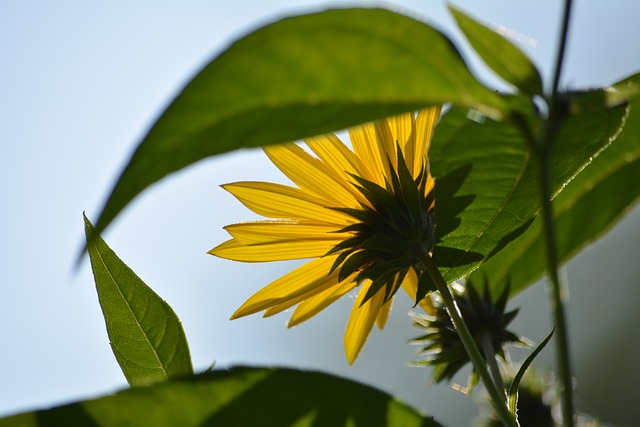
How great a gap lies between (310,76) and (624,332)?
582cm

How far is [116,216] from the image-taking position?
0.42m

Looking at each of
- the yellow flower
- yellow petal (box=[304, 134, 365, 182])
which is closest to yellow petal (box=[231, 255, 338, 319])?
the yellow flower

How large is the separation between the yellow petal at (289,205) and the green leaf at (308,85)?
0.46 meters

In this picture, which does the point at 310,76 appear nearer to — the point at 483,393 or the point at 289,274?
the point at 289,274

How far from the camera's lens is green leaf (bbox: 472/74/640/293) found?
0.78 m

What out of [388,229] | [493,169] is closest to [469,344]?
[493,169]

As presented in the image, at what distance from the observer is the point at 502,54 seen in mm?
490

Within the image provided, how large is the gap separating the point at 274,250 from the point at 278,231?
3 cm

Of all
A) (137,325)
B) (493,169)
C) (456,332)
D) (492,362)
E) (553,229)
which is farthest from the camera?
(456,332)

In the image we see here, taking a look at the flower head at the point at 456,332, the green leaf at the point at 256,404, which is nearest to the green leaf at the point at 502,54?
the green leaf at the point at 256,404

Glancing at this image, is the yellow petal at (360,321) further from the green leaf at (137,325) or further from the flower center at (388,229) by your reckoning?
the green leaf at (137,325)

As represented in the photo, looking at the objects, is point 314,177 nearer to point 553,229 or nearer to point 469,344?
point 469,344

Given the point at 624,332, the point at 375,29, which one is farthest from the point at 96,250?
the point at 624,332

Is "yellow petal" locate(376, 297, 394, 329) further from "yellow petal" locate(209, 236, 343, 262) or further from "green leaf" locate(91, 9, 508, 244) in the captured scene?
"green leaf" locate(91, 9, 508, 244)
